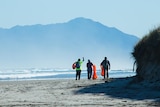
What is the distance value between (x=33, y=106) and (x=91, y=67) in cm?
2027

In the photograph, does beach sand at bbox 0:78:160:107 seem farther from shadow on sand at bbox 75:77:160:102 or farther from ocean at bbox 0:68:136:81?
ocean at bbox 0:68:136:81

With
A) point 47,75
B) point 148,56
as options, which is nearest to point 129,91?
point 148,56

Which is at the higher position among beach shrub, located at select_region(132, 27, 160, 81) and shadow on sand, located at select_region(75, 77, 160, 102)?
beach shrub, located at select_region(132, 27, 160, 81)

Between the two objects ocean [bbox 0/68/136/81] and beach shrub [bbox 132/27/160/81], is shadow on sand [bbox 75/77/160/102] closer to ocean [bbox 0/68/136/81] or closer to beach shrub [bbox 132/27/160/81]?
beach shrub [bbox 132/27/160/81]

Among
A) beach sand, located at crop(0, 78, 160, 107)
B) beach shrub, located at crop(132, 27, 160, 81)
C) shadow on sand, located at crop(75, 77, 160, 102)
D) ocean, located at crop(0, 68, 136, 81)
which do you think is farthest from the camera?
ocean, located at crop(0, 68, 136, 81)

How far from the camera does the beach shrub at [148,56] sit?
1065 inches

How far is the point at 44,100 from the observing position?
73.7 ft

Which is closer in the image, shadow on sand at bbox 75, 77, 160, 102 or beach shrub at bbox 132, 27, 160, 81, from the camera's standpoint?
shadow on sand at bbox 75, 77, 160, 102

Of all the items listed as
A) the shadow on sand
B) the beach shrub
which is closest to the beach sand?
the shadow on sand

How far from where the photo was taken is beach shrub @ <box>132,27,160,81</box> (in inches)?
1065

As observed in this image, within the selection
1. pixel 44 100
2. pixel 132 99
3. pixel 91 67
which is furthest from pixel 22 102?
pixel 91 67

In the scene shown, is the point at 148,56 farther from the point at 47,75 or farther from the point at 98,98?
the point at 47,75

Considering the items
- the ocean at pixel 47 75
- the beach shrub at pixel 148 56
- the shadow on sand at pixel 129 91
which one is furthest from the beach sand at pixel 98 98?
the ocean at pixel 47 75

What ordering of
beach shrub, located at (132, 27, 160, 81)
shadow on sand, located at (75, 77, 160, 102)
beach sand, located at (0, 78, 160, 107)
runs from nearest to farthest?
beach sand, located at (0, 78, 160, 107)
shadow on sand, located at (75, 77, 160, 102)
beach shrub, located at (132, 27, 160, 81)
